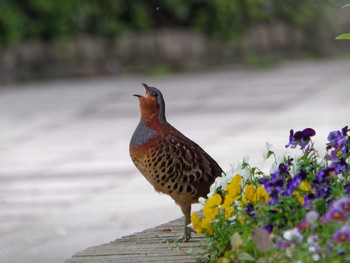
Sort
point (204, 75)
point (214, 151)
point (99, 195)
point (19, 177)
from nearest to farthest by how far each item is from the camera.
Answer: point (99, 195)
point (19, 177)
point (214, 151)
point (204, 75)

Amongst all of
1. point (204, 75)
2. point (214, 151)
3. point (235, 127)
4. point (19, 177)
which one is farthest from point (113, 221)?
point (204, 75)

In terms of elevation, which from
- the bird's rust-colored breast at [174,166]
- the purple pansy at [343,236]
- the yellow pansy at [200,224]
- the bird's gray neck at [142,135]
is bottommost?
the purple pansy at [343,236]

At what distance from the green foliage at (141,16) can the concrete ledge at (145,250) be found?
13.4 meters

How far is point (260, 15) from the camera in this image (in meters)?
20.1

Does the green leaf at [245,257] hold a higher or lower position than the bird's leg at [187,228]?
lower

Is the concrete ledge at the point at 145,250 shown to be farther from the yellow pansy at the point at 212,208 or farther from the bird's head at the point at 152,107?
the bird's head at the point at 152,107

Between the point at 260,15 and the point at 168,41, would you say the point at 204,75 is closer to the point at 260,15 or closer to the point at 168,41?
the point at 168,41

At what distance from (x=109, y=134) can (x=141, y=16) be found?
23.6ft

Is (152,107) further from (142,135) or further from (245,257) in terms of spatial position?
(245,257)

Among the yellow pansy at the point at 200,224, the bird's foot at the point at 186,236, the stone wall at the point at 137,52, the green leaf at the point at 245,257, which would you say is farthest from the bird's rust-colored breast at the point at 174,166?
the stone wall at the point at 137,52

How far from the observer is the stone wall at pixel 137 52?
59.7 ft

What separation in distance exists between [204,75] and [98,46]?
197cm

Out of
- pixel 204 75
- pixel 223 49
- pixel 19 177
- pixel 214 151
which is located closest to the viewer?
pixel 19 177

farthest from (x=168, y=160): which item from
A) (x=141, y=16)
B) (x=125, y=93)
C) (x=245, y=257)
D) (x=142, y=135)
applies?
(x=141, y=16)
